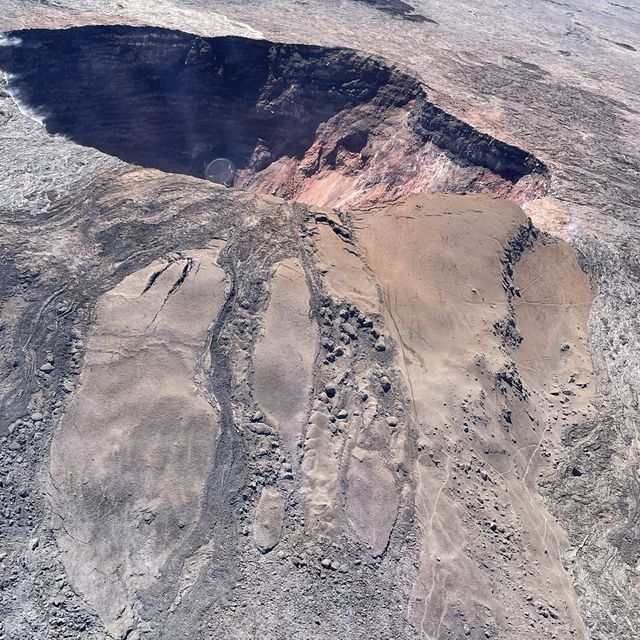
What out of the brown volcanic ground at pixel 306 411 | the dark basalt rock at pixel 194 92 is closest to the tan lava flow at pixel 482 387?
the brown volcanic ground at pixel 306 411

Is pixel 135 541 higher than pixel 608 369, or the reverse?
pixel 608 369

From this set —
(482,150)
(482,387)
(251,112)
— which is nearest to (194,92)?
(251,112)

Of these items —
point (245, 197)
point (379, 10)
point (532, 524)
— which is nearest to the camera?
point (532, 524)

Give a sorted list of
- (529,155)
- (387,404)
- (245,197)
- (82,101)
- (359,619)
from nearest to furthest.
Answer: (359,619), (387,404), (245,197), (529,155), (82,101)

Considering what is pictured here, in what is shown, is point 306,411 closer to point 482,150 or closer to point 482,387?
point 482,387

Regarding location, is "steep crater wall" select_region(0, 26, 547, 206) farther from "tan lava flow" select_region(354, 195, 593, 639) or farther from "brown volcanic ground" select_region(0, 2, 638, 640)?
"tan lava flow" select_region(354, 195, 593, 639)

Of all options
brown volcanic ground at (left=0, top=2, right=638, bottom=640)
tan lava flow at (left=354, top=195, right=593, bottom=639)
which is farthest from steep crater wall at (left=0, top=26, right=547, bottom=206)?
tan lava flow at (left=354, top=195, right=593, bottom=639)

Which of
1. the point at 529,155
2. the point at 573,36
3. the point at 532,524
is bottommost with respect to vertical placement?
the point at 532,524

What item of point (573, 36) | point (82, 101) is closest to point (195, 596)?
point (82, 101)

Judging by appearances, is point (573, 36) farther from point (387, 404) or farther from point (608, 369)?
point (387, 404)
